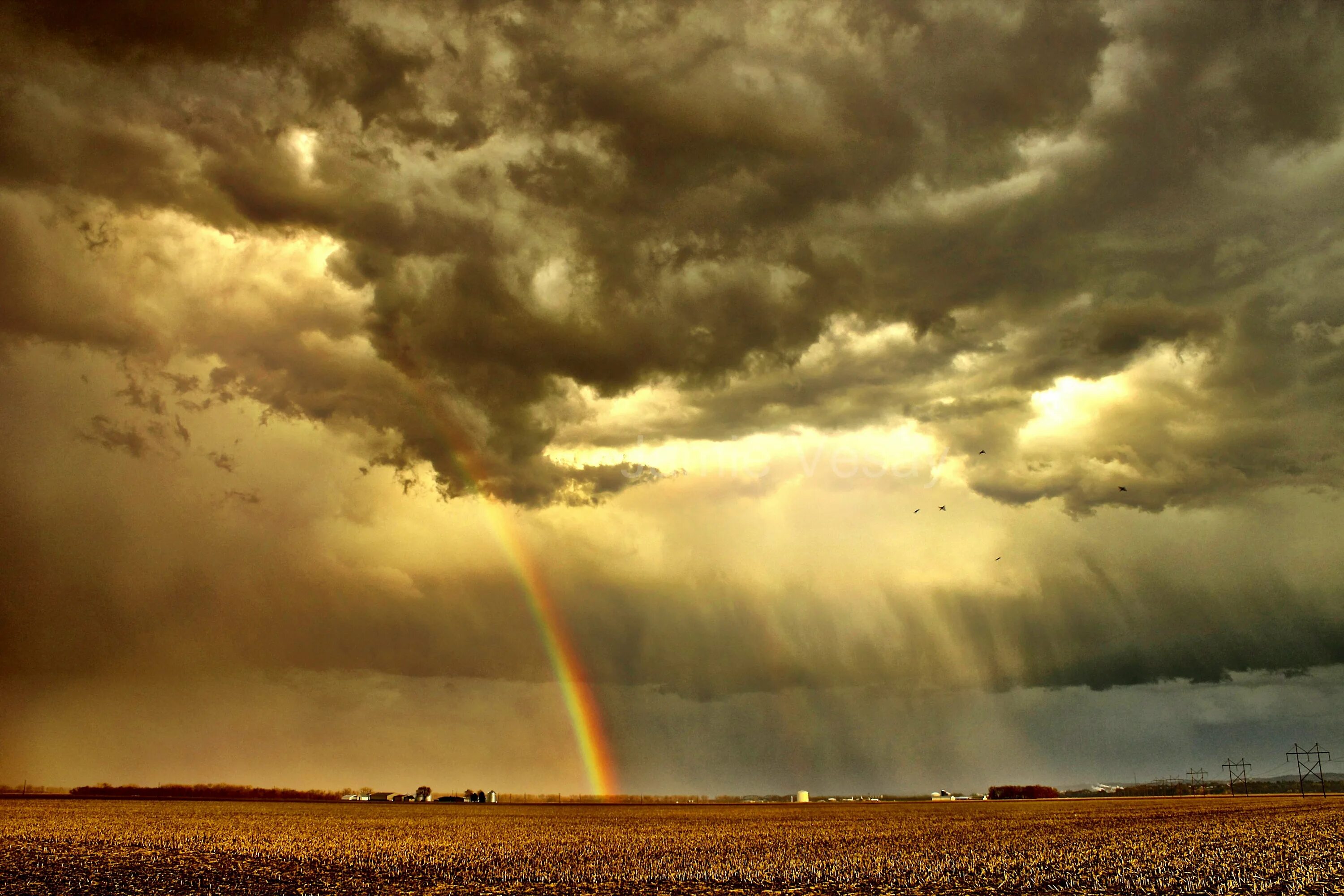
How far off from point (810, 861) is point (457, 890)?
23046mm

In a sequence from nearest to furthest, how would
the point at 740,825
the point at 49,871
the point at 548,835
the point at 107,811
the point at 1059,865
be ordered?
the point at 49,871
the point at 1059,865
the point at 548,835
the point at 740,825
the point at 107,811

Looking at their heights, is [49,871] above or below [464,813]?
above

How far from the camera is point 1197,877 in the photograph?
47469mm

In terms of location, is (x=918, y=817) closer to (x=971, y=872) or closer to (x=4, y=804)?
(x=971, y=872)

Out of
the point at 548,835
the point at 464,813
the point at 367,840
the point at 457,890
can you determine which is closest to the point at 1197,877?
the point at 457,890

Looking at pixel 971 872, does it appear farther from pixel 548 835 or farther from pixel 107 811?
pixel 107 811

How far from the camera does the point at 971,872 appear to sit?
169 feet

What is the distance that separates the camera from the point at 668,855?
63625mm

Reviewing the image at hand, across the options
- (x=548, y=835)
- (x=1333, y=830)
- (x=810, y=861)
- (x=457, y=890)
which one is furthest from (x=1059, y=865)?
(x=548, y=835)

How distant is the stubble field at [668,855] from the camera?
45.8m

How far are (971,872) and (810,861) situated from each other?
10.3m

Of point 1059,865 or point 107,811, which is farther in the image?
point 107,811

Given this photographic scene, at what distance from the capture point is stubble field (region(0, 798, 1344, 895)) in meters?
45.8

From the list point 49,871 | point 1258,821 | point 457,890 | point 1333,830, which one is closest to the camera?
point 457,890
